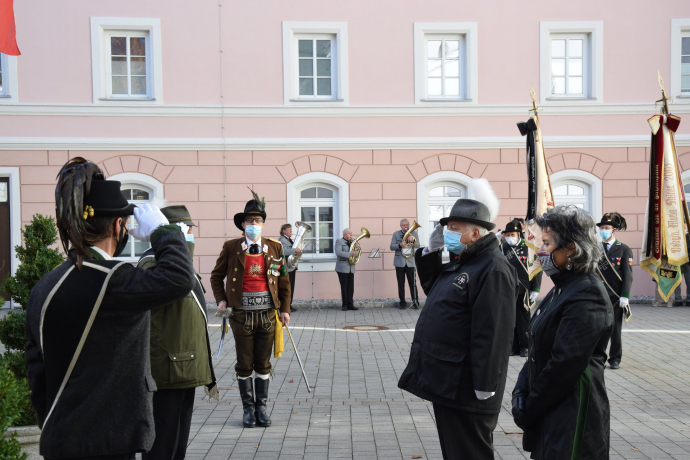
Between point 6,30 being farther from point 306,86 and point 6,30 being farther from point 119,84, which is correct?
point 306,86

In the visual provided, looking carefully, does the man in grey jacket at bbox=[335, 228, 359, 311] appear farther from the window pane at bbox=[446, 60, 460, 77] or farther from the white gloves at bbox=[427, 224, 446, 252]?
the white gloves at bbox=[427, 224, 446, 252]

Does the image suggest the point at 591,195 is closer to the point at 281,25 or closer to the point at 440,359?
the point at 281,25

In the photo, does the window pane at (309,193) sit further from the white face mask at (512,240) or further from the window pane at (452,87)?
the white face mask at (512,240)

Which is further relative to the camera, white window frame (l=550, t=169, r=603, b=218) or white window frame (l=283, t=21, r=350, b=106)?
white window frame (l=550, t=169, r=603, b=218)

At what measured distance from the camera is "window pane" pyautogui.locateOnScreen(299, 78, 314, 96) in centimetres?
1616

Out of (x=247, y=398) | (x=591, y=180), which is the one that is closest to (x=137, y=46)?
(x=591, y=180)

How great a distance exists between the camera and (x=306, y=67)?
16109 mm

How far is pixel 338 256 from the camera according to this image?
1539 cm

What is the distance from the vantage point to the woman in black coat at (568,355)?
3.10m

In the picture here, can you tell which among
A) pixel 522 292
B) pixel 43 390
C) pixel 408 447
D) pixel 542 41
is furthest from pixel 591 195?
pixel 43 390

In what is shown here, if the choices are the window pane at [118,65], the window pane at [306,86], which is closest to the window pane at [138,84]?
the window pane at [118,65]

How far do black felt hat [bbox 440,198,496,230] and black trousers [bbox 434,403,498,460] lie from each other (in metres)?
1.10

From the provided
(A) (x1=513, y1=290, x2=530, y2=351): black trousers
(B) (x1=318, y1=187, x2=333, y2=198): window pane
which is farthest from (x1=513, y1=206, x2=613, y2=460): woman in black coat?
(B) (x1=318, y1=187, x2=333, y2=198): window pane

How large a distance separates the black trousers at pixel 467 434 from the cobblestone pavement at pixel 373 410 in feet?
5.13
